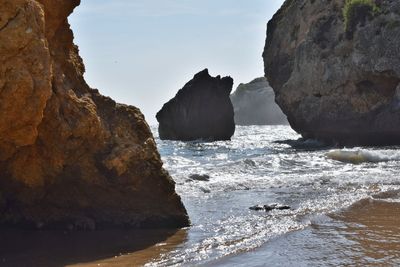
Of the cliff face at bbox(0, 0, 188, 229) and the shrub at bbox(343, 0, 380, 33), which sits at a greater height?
the shrub at bbox(343, 0, 380, 33)

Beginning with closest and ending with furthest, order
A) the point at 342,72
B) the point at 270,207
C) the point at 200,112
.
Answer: the point at 270,207, the point at 342,72, the point at 200,112

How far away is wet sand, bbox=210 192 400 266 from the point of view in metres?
6.36

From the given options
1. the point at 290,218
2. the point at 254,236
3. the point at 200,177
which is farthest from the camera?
the point at 200,177

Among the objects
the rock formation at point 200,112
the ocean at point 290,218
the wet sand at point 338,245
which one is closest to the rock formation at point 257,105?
the rock formation at point 200,112

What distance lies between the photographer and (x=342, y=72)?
1366 inches

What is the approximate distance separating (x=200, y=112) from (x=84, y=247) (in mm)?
47938

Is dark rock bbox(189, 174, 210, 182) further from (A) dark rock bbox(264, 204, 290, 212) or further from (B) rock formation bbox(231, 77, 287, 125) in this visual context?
(B) rock formation bbox(231, 77, 287, 125)

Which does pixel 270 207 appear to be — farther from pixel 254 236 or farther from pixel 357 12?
pixel 357 12

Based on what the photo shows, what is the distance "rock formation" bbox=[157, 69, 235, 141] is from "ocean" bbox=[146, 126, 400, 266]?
36.5 metres

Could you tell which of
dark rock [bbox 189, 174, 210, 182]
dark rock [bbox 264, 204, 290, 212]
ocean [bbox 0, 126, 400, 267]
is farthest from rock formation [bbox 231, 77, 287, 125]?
dark rock [bbox 264, 204, 290, 212]

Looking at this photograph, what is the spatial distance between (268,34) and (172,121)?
14.9 meters

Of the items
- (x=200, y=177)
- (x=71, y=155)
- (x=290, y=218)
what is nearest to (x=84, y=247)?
(x=71, y=155)

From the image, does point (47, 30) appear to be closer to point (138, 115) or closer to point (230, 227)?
point (138, 115)

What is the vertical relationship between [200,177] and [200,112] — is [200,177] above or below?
below
